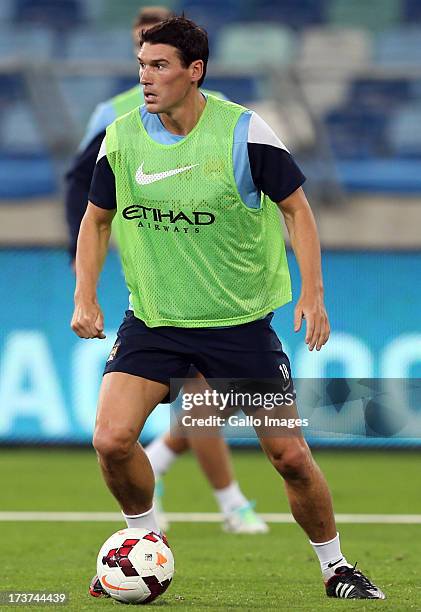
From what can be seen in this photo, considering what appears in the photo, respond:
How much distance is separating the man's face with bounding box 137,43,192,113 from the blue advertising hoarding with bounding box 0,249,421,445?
5508 mm

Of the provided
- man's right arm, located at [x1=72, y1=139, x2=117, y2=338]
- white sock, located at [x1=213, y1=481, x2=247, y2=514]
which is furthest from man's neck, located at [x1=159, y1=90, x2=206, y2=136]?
white sock, located at [x1=213, y1=481, x2=247, y2=514]

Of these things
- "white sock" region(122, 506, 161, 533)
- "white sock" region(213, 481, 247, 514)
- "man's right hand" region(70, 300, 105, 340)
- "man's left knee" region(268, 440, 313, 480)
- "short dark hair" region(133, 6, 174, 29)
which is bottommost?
"white sock" region(213, 481, 247, 514)

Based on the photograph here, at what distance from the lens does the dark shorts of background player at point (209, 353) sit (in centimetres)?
527

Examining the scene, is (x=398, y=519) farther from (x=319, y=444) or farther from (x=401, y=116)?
(x=401, y=116)

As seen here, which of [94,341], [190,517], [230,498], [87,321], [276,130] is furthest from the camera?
[276,130]

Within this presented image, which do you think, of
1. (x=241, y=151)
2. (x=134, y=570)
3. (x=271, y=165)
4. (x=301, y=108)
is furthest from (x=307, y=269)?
(x=301, y=108)

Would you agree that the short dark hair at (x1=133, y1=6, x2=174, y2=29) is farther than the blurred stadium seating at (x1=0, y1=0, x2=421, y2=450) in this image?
No

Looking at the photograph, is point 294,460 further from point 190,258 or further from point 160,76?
point 160,76

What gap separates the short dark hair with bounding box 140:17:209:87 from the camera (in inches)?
203

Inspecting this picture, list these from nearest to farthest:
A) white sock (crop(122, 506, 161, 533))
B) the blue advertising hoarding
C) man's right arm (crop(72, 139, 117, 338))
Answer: man's right arm (crop(72, 139, 117, 338)), white sock (crop(122, 506, 161, 533)), the blue advertising hoarding

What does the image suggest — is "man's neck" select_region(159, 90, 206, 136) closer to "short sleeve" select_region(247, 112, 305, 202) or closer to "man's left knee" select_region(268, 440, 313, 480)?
"short sleeve" select_region(247, 112, 305, 202)

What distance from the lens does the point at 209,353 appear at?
5.32 metres

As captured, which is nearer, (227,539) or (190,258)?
(190,258)

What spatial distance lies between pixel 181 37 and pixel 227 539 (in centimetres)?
319
